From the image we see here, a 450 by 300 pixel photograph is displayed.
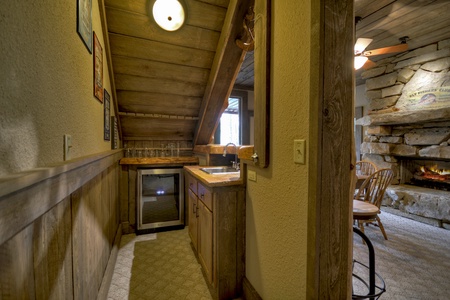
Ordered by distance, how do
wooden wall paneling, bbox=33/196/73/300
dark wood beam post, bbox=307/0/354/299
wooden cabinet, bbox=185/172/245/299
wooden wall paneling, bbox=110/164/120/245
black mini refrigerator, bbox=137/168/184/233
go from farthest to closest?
black mini refrigerator, bbox=137/168/184/233
wooden wall paneling, bbox=110/164/120/245
wooden cabinet, bbox=185/172/245/299
dark wood beam post, bbox=307/0/354/299
wooden wall paneling, bbox=33/196/73/300

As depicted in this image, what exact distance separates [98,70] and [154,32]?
699 mm

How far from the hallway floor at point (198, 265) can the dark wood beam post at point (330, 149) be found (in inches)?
46.0

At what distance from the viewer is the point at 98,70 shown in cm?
159

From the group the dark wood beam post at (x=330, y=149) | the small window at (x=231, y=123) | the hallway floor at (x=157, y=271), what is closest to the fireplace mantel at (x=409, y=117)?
the small window at (x=231, y=123)

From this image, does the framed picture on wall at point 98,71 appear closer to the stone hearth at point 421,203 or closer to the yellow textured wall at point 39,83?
the yellow textured wall at point 39,83

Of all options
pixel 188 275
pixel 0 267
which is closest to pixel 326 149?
pixel 0 267

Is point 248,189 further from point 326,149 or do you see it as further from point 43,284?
point 43,284

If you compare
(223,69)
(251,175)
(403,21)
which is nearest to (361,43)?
(403,21)

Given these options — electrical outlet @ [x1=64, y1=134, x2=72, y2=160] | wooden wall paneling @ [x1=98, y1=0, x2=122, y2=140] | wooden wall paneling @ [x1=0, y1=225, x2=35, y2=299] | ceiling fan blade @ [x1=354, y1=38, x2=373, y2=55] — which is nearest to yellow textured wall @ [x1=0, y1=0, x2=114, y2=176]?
electrical outlet @ [x1=64, y1=134, x2=72, y2=160]

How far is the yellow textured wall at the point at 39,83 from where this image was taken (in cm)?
55

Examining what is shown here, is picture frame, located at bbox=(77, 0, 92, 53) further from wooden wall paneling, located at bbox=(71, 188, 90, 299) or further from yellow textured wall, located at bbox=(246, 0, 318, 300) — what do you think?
yellow textured wall, located at bbox=(246, 0, 318, 300)

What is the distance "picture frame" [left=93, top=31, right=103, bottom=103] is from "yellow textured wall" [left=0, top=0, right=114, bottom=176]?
0.28 m

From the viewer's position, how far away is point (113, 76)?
2139 mm

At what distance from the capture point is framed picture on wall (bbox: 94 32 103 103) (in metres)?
1.51
